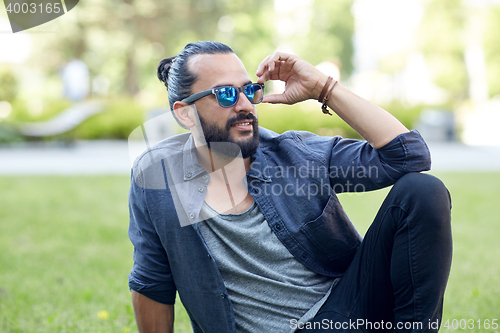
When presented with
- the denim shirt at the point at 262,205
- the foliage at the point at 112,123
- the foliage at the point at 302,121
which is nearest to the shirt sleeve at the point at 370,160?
the denim shirt at the point at 262,205

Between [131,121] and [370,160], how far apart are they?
14.1m

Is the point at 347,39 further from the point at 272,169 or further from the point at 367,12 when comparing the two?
the point at 272,169

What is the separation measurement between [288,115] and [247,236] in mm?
12688

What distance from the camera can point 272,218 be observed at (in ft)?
6.97

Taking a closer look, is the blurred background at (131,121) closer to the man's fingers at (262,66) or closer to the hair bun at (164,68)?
the hair bun at (164,68)

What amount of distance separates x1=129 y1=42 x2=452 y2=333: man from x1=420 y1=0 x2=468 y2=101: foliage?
2899 centimetres

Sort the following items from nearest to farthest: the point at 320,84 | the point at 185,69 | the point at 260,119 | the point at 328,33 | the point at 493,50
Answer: the point at 320,84 < the point at 185,69 < the point at 260,119 < the point at 328,33 < the point at 493,50

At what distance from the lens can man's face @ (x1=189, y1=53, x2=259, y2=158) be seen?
2236 millimetres

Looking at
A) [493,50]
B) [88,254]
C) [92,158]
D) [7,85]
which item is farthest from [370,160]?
[493,50]

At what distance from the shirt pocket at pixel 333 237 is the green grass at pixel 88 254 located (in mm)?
1361

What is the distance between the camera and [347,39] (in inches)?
1469

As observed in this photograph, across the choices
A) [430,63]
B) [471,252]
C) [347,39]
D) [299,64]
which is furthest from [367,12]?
[299,64]

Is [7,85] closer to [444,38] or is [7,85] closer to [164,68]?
[164,68]

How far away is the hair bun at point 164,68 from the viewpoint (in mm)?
2487
